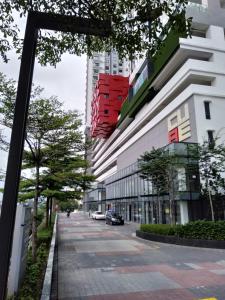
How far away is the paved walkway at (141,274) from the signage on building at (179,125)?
14.7m

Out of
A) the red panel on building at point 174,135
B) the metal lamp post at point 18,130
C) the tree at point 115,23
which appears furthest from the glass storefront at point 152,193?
the metal lamp post at point 18,130

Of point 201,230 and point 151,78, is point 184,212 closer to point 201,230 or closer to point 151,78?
point 201,230

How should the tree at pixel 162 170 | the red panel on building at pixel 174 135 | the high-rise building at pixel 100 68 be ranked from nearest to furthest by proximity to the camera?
the tree at pixel 162 170 → the red panel on building at pixel 174 135 → the high-rise building at pixel 100 68

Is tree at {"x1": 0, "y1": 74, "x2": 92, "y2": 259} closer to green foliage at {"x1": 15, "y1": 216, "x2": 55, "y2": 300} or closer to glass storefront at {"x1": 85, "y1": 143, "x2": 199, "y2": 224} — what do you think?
green foliage at {"x1": 15, "y1": 216, "x2": 55, "y2": 300}

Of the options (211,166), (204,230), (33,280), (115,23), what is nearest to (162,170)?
(211,166)

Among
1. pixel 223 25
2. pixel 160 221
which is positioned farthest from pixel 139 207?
pixel 223 25

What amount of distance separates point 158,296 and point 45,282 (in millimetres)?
2905

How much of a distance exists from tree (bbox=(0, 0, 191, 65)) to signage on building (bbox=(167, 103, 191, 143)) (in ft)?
71.5

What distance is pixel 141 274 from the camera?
346 inches

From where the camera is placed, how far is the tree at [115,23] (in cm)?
433

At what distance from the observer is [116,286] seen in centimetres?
741

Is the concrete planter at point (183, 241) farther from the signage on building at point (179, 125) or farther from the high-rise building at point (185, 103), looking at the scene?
the signage on building at point (179, 125)

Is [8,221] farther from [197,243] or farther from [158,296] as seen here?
[197,243]

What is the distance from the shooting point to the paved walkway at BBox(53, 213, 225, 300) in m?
6.79
